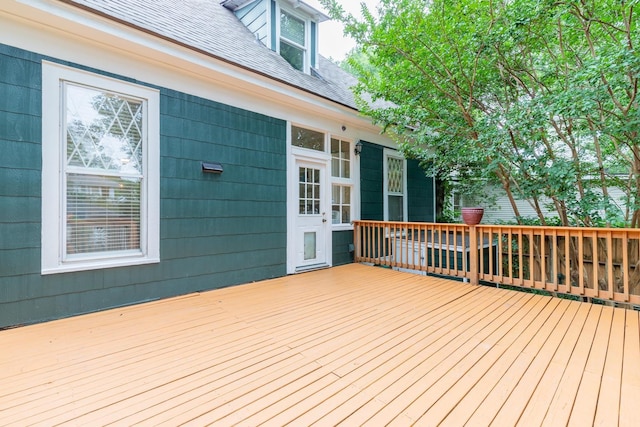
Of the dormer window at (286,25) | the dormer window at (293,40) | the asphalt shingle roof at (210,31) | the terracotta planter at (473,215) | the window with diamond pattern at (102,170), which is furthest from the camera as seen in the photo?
the dormer window at (293,40)

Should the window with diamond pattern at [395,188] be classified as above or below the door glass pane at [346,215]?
above

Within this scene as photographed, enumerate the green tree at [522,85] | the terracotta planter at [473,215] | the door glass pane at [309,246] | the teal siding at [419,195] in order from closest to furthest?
1. the green tree at [522,85]
2. the terracotta planter at [473,215]
3. the door glass pane at [309,246]
4. the teal siding at [419,195]

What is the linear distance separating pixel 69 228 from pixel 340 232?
13.4ft

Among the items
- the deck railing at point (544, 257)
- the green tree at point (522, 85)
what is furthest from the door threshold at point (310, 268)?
the green tree at point (522, 85)

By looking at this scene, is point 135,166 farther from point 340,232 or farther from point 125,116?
point 340,232

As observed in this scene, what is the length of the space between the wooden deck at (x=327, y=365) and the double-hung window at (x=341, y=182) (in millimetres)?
2651

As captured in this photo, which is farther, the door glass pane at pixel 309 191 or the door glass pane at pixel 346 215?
the door glass pane at pixel 346 215

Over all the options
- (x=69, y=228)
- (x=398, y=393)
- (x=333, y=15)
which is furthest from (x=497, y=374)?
(x=333, y=15)

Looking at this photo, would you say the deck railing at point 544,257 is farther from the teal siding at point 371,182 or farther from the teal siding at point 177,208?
the teal siding at point 177,208

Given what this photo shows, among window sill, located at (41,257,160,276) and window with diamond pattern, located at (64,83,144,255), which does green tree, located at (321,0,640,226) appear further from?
window sill, located at (41,257,160,276)

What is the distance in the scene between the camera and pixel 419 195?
8.02m

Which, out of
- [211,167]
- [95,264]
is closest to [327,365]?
[95,264]

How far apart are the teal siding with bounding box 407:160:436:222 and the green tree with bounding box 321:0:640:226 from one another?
2.02 meters

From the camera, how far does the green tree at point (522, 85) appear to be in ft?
11.5
